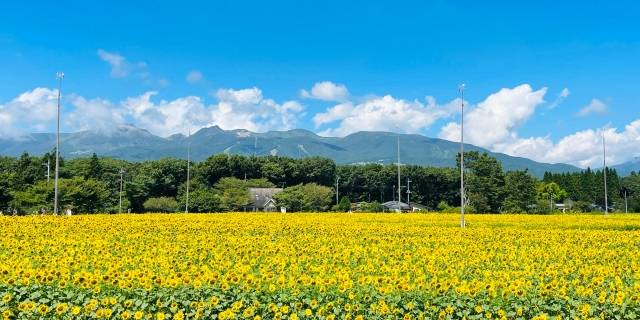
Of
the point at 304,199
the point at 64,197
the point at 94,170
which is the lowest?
the point at 304,199

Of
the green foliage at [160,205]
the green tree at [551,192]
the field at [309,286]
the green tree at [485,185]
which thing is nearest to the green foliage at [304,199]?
the green foliage at [160,205]

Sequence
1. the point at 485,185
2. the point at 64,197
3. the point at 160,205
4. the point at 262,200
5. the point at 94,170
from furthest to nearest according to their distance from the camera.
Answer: the point at 262,200 → the point at 94,170 → the point at 485,185 → the point at 160,205 → the point at 64,197

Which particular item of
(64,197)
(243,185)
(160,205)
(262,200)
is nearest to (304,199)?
(243,185)

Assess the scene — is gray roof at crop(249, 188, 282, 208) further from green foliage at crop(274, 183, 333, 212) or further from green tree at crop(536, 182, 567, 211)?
green tree at crop(536, 182, 567, 211)

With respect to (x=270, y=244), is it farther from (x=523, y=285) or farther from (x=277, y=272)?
(x=523, y=285)

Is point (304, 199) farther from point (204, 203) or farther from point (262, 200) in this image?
point (262, 200)

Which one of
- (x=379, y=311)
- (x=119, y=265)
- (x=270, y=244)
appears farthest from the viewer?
(x=270, y=244)

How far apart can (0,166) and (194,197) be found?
32504 millimetres

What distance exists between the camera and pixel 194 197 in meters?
76.4

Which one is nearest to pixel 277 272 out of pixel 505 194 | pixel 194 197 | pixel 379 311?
pixel 379 311

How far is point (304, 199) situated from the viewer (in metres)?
80.0

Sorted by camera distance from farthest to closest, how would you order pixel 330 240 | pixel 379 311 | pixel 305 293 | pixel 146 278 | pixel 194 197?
pixel 194 197 → pixel 330 240 → pixel 146 278 → pixel 305 293 → pixel 379 311

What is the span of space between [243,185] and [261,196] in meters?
6.97

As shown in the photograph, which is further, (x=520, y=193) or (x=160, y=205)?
(x=520, y=193)
